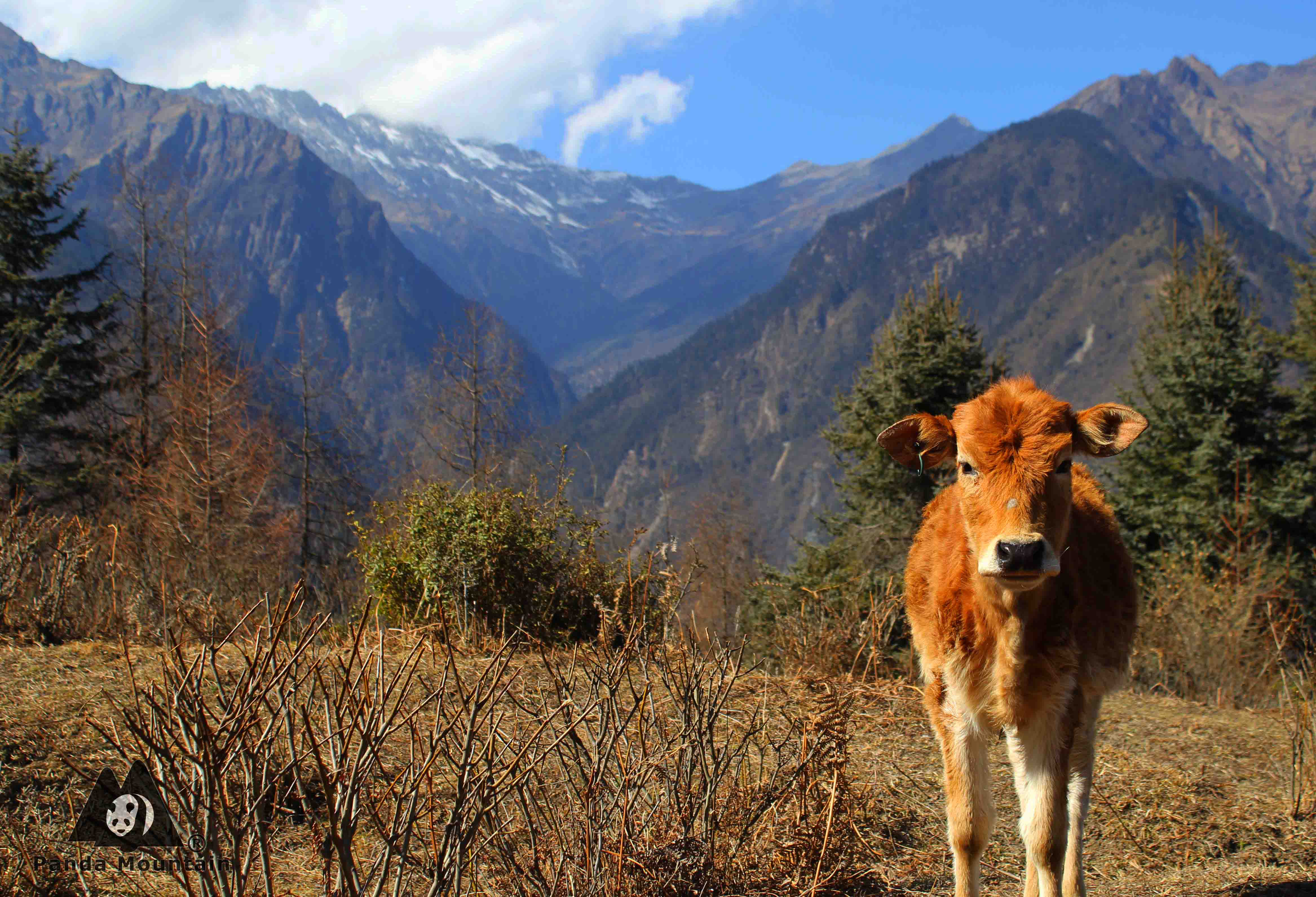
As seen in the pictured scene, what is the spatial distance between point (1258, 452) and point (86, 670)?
25.3m

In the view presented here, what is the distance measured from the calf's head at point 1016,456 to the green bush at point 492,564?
5091 mm

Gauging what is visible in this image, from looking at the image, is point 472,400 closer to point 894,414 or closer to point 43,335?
point 894,414

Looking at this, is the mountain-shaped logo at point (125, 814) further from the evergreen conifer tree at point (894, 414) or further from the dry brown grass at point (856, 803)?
Answer: the evergreen conifer tree at point (894, 414)

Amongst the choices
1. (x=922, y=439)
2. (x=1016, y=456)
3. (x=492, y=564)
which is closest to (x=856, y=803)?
(x=922, y=439)

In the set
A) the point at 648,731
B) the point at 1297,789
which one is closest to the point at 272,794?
the point at 648,731

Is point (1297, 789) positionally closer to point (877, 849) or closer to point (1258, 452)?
point (877, 849)

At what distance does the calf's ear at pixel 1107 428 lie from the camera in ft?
13.8

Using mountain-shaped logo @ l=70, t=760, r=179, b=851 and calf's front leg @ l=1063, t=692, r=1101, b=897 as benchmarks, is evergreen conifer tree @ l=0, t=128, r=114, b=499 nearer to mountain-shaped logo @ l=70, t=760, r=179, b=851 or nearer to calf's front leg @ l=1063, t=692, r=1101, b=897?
mountain-shaped logo @ l=70, t=760, r=179, b=851

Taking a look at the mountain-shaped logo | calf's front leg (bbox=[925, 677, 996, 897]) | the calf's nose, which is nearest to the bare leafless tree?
calf's front leg (bbox=[925, 677, 996, 897])

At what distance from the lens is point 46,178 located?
1195 inches

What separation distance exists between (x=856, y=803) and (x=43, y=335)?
31.9 metres

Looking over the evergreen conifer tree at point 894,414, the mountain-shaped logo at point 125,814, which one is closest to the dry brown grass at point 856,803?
the mountain-shaped logo at point 125,814

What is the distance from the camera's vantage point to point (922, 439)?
14.8 ft

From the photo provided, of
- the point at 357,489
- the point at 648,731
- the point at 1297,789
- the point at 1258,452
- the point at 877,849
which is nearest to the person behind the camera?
the point at 648,731
